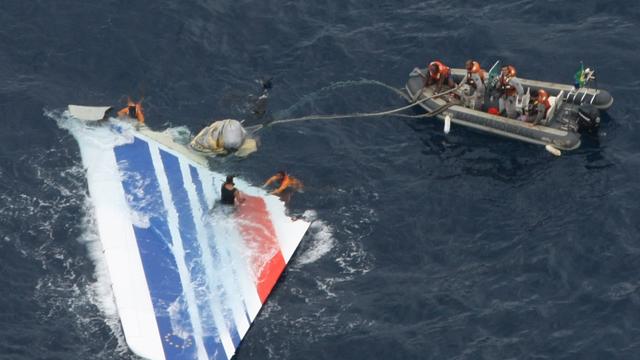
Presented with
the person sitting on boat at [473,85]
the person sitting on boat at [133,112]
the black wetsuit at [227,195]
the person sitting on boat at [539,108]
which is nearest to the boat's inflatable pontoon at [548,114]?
the person sitting on boat at [539,108]

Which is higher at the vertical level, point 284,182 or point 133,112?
point 133,112

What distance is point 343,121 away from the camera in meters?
50.9

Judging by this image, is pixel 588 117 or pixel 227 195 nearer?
pixel 227 195

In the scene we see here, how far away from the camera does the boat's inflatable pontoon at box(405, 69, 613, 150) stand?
4909 cm

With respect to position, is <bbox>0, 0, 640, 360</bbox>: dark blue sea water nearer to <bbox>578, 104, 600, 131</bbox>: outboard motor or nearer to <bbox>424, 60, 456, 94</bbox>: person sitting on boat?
<bbox>578, 104, 600, 131</bbox>: outboard motor

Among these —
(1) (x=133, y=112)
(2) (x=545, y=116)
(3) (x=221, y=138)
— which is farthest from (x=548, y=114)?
(1) (x=133, y=112)

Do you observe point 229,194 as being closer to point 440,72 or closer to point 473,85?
point 440,72

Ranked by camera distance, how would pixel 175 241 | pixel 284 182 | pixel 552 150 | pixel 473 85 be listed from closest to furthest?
pixel 175 241 → pixel 284 182 → pixel 552 150 → pixel 473 85

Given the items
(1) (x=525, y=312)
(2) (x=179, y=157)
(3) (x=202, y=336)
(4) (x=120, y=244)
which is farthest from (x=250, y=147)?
(1) (x=525, y=312)

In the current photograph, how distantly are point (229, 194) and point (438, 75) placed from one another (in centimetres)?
1299

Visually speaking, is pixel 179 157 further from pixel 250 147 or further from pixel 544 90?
pixel 544 90

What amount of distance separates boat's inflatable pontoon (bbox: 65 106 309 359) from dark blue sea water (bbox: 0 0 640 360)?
2.39ft

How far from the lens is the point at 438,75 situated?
51.7 metres

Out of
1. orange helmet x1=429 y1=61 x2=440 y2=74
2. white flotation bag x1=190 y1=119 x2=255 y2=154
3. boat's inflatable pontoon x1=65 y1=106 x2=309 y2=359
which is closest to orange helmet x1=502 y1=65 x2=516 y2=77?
orange helmet x1=429 y1=61 x2=440 y2=74
